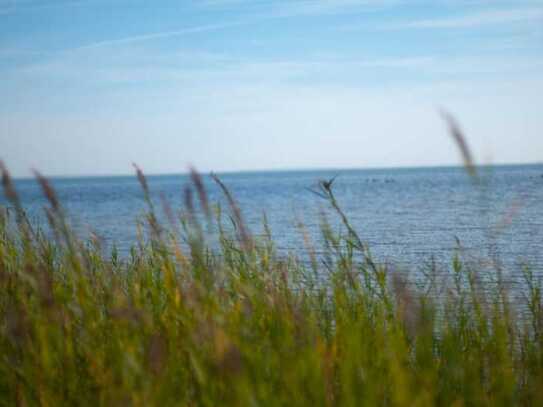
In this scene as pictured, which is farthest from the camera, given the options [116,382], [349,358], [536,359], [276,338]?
[536,359]

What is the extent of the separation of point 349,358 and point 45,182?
1766mm

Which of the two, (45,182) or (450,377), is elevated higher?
(45,182)

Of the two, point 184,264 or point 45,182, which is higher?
point 45,182

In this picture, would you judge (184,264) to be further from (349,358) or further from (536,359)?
(536,359)

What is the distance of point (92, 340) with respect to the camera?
3.70m

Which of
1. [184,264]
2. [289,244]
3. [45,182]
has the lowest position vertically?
[289,244]

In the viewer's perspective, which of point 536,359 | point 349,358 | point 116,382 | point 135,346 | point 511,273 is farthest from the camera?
point 511,273

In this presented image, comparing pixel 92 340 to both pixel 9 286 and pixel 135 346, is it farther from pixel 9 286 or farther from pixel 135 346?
pixel 9 286

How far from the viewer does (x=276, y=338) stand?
11.9ft

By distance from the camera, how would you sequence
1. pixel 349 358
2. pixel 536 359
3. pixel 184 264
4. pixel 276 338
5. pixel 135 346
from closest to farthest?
pixel 349 358, pixel 135 346, pixel 276 338, pixel 184 264, pixel 536 359

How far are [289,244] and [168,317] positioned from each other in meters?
14.3

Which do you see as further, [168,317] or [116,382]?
A: [168,317]

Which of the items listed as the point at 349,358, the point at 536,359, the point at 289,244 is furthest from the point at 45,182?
the point at 289,244

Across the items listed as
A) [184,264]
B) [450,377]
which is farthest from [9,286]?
[450,377]
